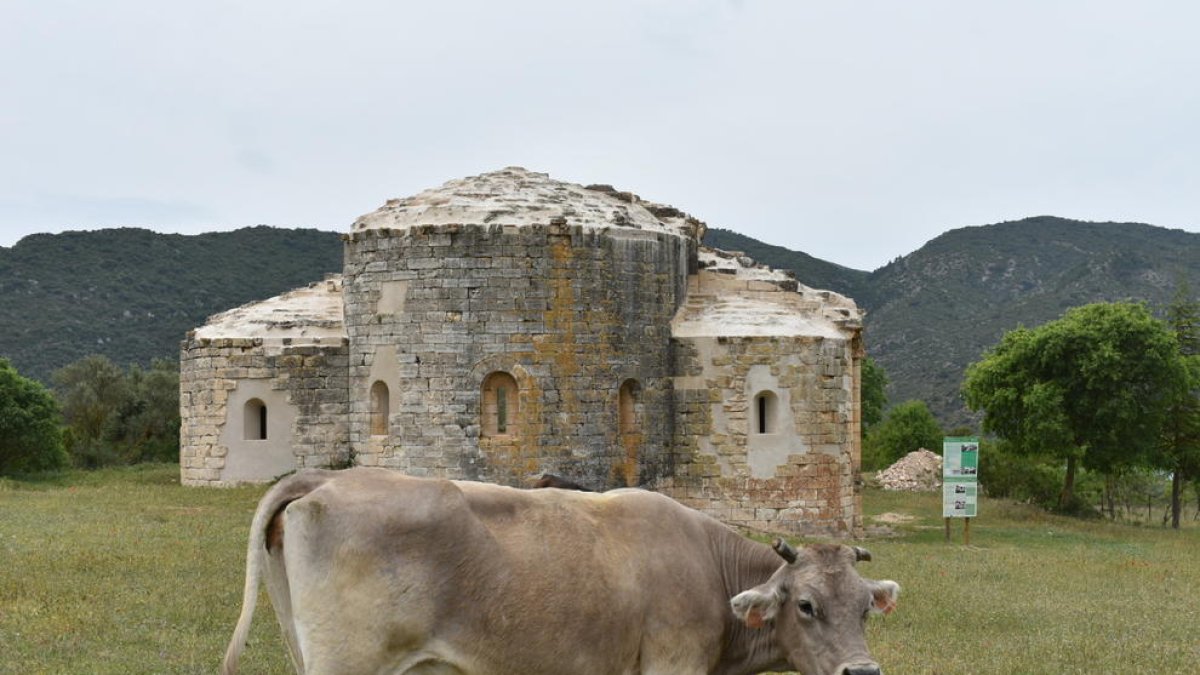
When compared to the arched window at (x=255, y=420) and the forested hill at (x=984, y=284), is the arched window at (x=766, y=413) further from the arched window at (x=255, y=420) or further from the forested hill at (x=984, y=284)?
the forested hill at (x=984, y=284)

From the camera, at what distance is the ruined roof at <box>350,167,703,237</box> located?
21297 millimetres

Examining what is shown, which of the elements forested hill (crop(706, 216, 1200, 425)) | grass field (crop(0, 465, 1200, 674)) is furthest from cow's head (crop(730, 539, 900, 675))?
forested hill (crop(706, 216, 1200, 425))

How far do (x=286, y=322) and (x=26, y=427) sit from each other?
29.9 feet

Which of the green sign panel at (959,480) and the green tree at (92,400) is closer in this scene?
the green sign panel at (959,480)

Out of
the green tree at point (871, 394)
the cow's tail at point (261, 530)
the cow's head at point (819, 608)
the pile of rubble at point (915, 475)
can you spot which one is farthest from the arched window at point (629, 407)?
the green tree at point (871, 394)

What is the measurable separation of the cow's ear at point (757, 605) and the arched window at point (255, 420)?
18375 millimetres

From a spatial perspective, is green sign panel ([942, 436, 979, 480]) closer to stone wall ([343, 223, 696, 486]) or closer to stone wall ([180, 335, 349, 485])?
stone wall ([343, 223, 696, 486])

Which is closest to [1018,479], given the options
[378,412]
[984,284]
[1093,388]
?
[1093,388]

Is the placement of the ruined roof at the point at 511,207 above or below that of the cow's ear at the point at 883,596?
above

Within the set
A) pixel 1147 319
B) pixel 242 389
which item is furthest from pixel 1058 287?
pixel 242 389

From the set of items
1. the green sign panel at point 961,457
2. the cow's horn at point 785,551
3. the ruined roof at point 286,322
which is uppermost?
the ruined roof at point 286,322

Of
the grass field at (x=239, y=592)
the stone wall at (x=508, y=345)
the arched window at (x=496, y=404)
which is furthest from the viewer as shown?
the arched window at (x=496, y=404)

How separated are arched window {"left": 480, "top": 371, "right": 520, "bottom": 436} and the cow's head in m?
14.4

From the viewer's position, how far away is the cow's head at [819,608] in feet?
21.2
